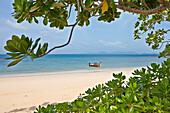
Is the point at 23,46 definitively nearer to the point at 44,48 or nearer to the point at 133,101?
the point at 44,48

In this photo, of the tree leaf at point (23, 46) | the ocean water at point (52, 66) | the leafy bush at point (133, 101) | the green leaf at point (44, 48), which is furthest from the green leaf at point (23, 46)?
the ocean water at point (52, 66)

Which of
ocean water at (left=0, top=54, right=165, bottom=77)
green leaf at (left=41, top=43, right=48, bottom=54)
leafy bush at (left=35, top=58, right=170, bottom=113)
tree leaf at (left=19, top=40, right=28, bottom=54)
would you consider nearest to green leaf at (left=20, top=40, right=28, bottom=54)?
tree leaf at (left=19, top=40, right=28, bottom=54)

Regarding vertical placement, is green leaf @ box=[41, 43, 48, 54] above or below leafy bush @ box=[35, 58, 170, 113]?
above

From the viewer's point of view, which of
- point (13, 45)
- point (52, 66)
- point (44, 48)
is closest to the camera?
point (13, 45)


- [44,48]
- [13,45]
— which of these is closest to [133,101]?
[44,48]

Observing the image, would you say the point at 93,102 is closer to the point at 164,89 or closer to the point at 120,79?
the point at 120,79

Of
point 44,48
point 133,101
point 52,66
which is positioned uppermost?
point 44,48

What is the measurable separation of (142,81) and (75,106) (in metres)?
0.55

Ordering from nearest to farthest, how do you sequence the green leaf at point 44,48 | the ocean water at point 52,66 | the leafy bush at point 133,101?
the leafy bush at point 133,101 < the green leaf at point 44,48 < the ocean water at point 52,66

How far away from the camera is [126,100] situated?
75 cm

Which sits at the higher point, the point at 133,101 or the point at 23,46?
the point at 23,46

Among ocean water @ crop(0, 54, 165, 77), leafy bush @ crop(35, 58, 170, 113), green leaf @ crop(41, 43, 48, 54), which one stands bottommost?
ocean water @ crop(0, 54, 165, 77)

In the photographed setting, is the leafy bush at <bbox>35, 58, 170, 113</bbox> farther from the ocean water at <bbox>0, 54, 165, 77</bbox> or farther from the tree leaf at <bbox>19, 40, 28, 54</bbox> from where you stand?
the ocean water at <bbox>0, 54, 165, 77</bbox>

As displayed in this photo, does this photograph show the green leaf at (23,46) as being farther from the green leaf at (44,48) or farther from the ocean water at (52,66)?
the ocean water at (52,66)
